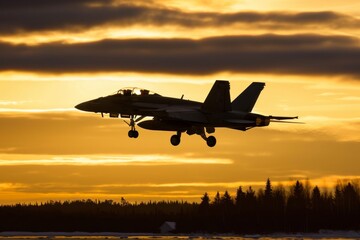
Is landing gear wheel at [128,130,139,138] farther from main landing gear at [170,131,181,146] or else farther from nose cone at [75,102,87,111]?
nose cone at [75,102,87,111]

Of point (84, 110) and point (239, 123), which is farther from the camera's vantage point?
point (84, 110)

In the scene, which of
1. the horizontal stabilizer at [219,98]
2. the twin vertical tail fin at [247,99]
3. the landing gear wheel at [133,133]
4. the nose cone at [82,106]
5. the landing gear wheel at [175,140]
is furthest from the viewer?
the nose cone at [82,106]

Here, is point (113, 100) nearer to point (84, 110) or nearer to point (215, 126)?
point (84, 110)

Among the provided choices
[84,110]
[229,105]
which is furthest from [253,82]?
[84,110]

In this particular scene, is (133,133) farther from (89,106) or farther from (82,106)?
(82,106)

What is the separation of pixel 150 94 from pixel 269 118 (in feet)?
46.4

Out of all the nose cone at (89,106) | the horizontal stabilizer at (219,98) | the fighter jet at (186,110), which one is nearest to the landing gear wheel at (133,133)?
the fighter jet at (186,110)

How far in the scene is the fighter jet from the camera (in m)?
104

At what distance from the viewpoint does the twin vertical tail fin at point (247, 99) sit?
11150cm

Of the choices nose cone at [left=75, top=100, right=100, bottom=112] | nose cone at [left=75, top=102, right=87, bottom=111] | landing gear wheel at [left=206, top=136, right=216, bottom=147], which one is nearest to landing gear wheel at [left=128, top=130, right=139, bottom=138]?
nose cone at [left=75, top=100, right=100, bottom=112]

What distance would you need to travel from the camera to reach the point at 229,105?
10481cm

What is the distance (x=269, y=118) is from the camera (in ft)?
341

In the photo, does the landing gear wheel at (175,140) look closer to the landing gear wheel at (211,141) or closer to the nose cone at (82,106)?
the landing gear wheel at (211,141)

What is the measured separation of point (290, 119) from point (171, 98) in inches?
538
